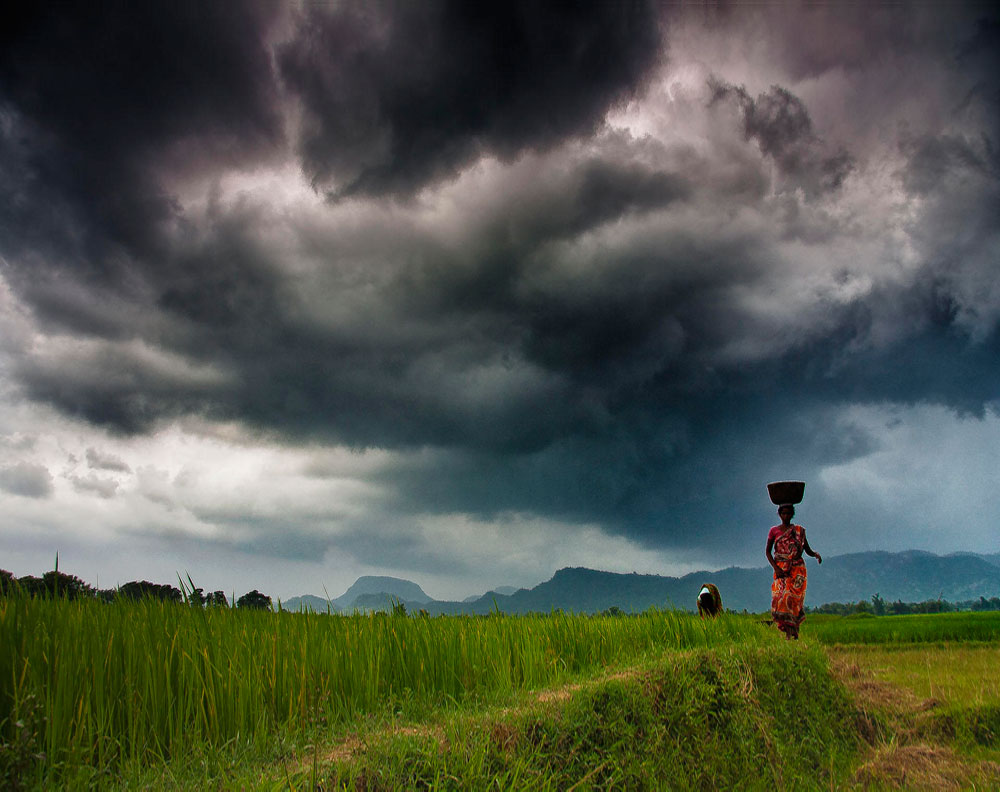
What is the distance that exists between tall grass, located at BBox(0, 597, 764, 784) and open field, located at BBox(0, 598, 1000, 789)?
2cm

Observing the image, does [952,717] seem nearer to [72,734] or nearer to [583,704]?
[583,704]

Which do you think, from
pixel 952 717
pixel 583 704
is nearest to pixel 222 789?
pixel 583 704

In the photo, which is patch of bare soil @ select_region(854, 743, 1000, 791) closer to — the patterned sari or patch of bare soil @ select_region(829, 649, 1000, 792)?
patch of bare soil @ select_region(829, 649, 1000, 792)

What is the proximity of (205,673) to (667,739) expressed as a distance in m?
3.17

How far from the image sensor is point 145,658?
3.41 meters

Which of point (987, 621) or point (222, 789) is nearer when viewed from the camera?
point (222, 789)

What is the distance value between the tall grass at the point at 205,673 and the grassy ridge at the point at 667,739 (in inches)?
26.7

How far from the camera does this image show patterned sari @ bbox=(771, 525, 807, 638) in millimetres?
9203

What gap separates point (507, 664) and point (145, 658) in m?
2.58

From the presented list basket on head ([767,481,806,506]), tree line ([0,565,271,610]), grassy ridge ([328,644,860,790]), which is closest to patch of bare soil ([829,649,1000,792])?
grassy ridge ([328,644,860,790])

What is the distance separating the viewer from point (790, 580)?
9.24 m

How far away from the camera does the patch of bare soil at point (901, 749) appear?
181 inches

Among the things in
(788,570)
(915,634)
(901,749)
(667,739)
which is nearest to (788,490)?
(788,570)

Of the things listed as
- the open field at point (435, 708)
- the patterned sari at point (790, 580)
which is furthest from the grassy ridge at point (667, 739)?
the patterned sari at point (790, 580)
